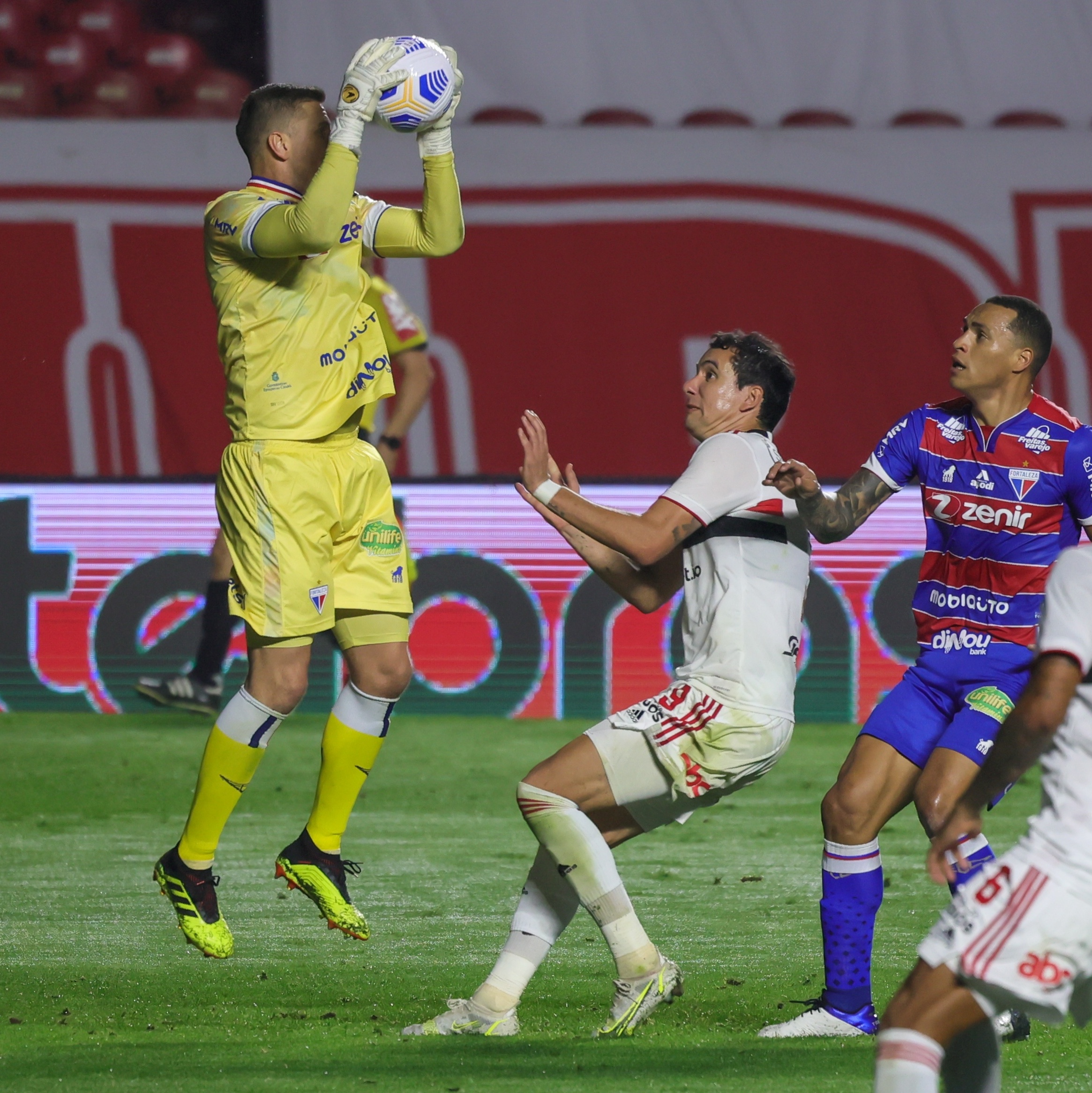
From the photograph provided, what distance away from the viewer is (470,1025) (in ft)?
12.6

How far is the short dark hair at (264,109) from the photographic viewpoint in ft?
14.4

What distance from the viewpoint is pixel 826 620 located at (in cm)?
886

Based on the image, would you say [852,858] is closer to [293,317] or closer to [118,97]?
[293,317]

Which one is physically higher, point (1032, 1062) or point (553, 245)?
point (553, 245)

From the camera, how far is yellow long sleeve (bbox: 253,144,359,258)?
4.04 meters

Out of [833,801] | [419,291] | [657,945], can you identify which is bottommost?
[657,945]

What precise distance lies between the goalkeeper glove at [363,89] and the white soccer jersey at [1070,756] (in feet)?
7.01

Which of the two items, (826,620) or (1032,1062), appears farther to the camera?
(826,620)

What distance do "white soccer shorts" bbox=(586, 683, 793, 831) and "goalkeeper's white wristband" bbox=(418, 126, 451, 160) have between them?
149 centimetres

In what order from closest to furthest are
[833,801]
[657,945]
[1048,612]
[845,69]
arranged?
[1048,612], [833,801], [657,945], [845,69]

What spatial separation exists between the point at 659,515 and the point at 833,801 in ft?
2.54

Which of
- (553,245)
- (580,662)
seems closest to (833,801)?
(580,662)

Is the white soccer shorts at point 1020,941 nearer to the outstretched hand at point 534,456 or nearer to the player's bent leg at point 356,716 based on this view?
the outstretched hand at point 534,456

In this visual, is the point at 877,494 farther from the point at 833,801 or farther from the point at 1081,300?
the point at 1081,300
